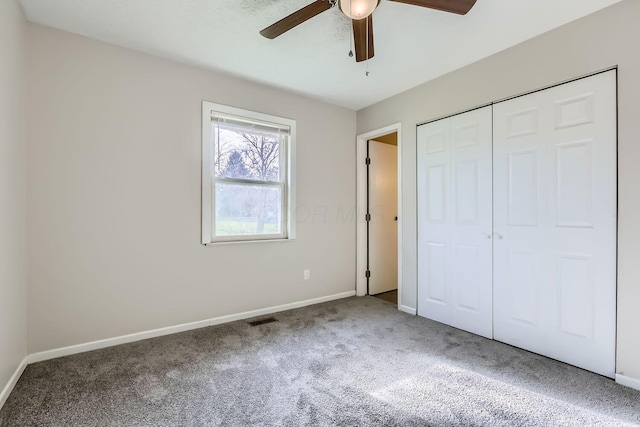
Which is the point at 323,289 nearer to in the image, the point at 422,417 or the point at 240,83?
the point at 422,417

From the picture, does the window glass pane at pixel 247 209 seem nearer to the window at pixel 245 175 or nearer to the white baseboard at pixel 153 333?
the window at pixel 245 175

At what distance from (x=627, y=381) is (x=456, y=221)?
1.57 meters

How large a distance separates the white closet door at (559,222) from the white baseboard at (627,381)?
55 millimetres

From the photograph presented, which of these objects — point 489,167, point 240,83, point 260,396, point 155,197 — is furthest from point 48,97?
point 489,167

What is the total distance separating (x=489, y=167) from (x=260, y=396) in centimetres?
257

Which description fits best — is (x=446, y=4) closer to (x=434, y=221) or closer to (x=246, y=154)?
(x=434, y=221)

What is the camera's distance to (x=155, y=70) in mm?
2684

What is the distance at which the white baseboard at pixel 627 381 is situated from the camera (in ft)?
6.24

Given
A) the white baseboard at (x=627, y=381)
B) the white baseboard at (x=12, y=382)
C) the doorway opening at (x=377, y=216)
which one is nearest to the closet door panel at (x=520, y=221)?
the white baseboard at (x=627, y=381)

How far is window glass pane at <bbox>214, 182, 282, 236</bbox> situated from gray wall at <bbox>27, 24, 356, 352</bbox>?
0.63ft

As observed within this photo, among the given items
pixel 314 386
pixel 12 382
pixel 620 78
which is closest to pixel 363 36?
pixel 620 78

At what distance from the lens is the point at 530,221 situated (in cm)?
242

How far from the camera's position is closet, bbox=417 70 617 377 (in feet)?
6.79

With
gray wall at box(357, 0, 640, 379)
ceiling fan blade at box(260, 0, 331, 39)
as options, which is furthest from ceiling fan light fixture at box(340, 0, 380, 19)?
gray wall at box(357, 0, 640, 379)
